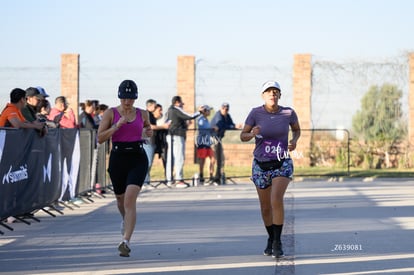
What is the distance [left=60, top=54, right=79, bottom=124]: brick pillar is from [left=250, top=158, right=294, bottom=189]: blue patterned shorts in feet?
73.5

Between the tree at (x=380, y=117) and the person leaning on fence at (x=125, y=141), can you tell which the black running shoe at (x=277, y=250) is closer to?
the person leaning on fence at (x=125, y=141)

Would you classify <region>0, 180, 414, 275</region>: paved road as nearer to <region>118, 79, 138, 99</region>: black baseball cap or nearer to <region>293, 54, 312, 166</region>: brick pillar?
<region>118, 79, 138, 99</region>: black baseball cap

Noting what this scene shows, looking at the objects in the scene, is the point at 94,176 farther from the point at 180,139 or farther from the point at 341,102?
the point at 341,102

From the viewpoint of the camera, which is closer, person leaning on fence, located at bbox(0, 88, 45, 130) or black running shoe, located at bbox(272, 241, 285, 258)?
black running shoe, located at bbox(272, 241, 285, 258)

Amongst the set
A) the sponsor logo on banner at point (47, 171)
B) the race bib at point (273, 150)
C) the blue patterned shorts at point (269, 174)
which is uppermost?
the race bib at point (273, 150)

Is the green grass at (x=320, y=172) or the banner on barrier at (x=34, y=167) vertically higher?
the banner on barrier at (x=34, y=167)

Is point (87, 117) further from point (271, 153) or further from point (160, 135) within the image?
point (271, 153)

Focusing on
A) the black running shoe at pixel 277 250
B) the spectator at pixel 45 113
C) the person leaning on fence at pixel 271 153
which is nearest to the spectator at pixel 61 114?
the spectator at pixel 45 113

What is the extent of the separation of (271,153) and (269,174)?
226 millimetres

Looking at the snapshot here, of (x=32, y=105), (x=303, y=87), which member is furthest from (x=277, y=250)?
(x=303, y=87)

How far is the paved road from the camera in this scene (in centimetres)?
1044

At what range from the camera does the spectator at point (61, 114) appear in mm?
17903

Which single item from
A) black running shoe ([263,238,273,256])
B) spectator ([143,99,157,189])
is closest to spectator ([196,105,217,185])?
spectator ([143,99,157,189])

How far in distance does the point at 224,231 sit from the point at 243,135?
2.45m
